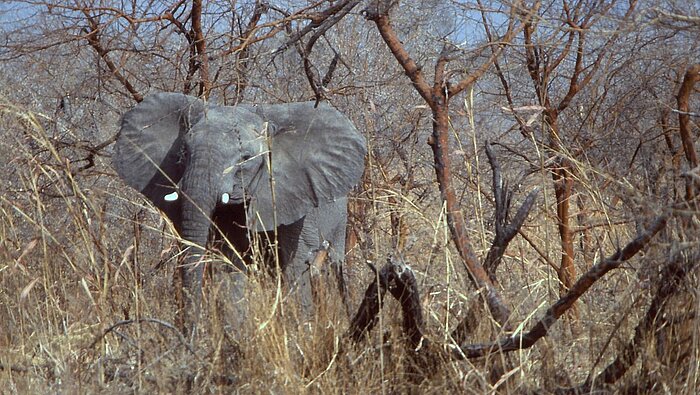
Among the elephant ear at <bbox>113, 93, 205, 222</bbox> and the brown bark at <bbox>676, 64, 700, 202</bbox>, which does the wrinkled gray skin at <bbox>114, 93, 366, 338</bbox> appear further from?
the brown bark at <bbox>676, 64, 700, 202</bbox>

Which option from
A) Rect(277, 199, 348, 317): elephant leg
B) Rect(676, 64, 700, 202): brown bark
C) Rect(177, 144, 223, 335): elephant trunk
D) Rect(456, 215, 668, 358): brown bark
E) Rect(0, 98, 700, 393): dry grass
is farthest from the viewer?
Rect(277, 199, 348, 317): elephant leg

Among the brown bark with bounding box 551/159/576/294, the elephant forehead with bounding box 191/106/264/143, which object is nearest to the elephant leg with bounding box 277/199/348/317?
the elephant forehead with bounding box 191/106/264/143

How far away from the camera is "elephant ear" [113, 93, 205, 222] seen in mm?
6293

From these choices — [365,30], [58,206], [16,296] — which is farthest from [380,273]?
[365,30]

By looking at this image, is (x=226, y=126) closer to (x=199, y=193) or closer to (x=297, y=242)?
(x=199, y=193)

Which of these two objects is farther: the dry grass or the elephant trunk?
the elephant trunk

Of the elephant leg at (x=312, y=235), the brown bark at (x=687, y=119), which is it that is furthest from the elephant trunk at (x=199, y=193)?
the brown bark at (x=687, y=119)

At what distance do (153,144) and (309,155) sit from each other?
0.92 m

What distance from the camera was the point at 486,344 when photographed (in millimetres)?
3428

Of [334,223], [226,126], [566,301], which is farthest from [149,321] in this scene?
[334,223]

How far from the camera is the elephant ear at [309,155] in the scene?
20.7ft

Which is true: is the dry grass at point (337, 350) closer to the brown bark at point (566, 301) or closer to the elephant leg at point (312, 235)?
the brown bark at point (566, 301)

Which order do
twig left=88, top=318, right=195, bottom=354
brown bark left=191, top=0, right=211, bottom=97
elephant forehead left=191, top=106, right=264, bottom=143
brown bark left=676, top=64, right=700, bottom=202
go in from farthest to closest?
brown bark left=191, top=0, right=211, bottom=97, elephant forehead left=191, top=106, right=264, bottom=143, brown bark left=676, top=64, right=700, bottom=202, twig left=88, top=318, right=195, bottom=354

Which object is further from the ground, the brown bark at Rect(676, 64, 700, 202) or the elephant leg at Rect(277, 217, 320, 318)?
the brown bark at Rect(676, 64, 700, 202)
